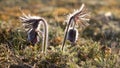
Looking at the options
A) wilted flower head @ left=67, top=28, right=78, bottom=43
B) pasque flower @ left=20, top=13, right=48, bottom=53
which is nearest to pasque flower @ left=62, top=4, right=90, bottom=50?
wilted flower head @ left=67, top=28, right=78, bottom=43

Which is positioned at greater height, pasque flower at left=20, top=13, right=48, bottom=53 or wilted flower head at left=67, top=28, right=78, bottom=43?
pasque flower at left=20, top=13, right=48, bottom=53

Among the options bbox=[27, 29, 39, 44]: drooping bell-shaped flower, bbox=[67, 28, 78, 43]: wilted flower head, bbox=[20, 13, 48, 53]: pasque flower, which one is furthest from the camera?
bbox=[67, 28, 78, 43]: wilted flower head

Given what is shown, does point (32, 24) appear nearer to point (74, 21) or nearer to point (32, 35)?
point (32, 35)

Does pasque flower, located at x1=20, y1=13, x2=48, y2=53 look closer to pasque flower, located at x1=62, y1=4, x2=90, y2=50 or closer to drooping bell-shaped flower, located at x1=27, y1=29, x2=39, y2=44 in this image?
drooping bell-shaped flower, located at x1=27, y1=29, x2=39, y2=44

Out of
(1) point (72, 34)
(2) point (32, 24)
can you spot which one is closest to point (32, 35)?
(2) point (32, 24)

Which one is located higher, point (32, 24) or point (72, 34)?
point (32, 24)

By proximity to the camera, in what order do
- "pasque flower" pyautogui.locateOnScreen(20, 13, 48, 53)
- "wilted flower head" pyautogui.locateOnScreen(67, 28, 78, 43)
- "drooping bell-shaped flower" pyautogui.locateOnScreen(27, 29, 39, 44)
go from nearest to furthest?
"pasque flower" pyautogui.locateOnScreen(20, 13, 48, 53), "drooping bell-shaped flower" pyautogui.locateOnScreen(27, 29, 39, 44), "wilted flower head" pyautogui.locateOnScreen(67, 28, 78, 43)

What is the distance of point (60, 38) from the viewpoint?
319 inches

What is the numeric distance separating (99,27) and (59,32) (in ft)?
7.01

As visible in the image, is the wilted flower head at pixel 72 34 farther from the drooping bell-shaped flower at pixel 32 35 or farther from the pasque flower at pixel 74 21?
the drooping bell-shaped flower at pixel 32 35

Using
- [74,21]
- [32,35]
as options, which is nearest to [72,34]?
[74,21]

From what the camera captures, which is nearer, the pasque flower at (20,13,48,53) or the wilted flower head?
the pasque flower at (20,13,48,53)

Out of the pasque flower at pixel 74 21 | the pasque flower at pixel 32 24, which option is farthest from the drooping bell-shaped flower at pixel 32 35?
the pasque flower at pixel 74 21

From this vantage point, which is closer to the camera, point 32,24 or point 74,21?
point 32,24
